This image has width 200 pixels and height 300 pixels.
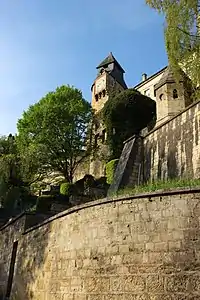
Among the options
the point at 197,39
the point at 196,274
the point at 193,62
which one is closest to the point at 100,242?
the point at 196,274

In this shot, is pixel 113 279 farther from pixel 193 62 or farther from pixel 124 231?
pixel 193 62

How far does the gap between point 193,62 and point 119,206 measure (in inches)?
216

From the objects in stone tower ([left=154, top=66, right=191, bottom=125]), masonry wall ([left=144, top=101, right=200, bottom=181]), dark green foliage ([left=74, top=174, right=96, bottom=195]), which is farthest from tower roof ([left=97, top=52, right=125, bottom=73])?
masonry wall ([left=144, top=101, right=200, bottom=181])

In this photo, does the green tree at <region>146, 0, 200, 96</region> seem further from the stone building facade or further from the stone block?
the stone building facade

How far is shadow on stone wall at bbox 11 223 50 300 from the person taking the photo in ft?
34.5

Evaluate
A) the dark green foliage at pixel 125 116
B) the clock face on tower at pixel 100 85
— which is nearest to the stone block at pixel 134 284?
the dark green foliage at pixel 125 116

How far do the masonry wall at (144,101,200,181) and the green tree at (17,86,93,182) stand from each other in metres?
14.2

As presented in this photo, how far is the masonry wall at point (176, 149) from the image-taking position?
14724mm

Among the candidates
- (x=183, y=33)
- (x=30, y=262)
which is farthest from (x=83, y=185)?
(x=183, y=33)

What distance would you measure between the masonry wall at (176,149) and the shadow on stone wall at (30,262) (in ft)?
20.4

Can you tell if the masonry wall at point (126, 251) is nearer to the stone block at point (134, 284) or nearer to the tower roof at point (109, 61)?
the stone block at point (134, 284)

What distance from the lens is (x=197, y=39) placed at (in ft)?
38.9

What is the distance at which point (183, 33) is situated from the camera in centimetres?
1190

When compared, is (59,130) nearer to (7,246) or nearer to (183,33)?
(7,246)
